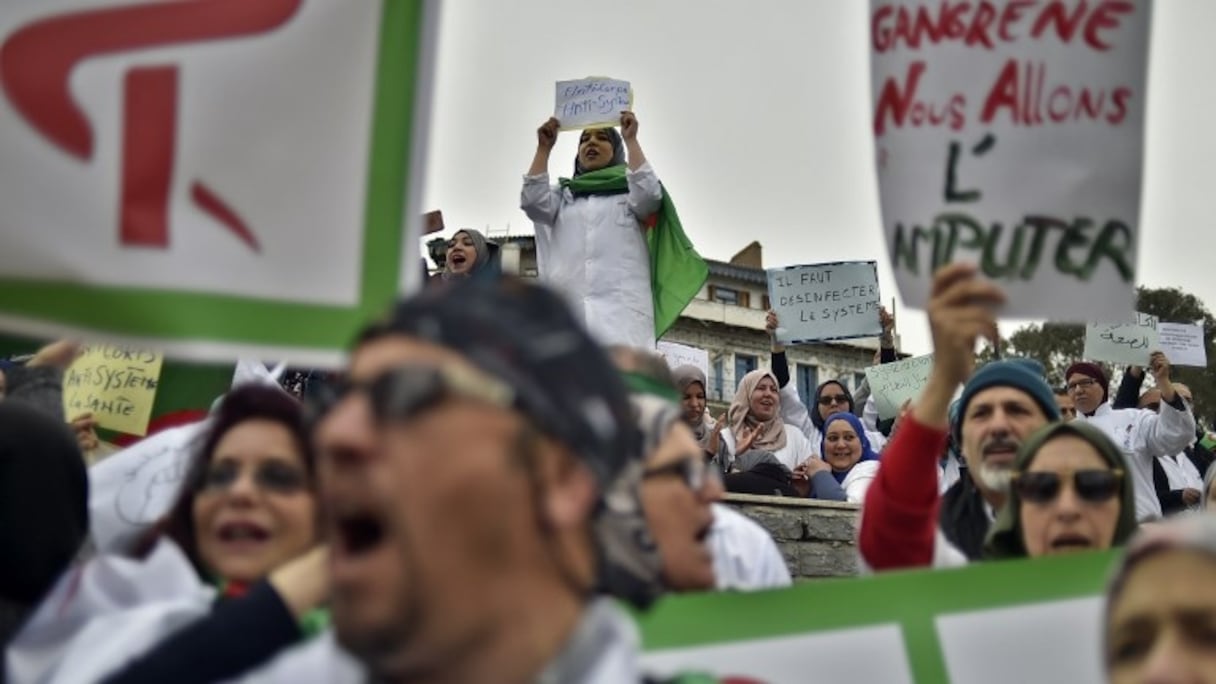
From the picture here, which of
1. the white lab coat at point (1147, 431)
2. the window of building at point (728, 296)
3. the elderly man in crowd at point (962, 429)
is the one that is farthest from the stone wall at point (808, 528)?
the window of building at point (728, 296)

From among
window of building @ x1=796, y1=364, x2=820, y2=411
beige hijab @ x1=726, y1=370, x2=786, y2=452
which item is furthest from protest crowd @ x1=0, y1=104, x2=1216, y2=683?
window of building @ x1=796, y1=364, x2=820, y2=411

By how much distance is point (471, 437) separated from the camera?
1.65 m

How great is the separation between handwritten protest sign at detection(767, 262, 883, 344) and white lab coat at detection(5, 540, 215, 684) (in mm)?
8617

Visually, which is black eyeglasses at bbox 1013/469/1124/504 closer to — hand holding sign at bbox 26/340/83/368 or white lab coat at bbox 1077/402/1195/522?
hand holding sign at bbox 26/340/83/368

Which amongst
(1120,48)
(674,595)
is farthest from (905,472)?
(1120,48)

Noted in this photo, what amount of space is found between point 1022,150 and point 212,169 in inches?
60.0

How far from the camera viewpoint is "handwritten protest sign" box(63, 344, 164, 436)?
551 centimetres

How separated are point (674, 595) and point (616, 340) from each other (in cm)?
584

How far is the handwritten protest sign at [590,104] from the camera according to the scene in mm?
→ 8430

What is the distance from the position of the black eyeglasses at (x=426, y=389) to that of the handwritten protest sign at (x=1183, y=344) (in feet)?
37.6

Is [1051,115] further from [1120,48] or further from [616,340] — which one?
[616,340]

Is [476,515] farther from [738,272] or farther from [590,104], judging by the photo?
[738,272]

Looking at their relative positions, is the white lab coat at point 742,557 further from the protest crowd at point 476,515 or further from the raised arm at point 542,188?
the raised arm at point 542,188

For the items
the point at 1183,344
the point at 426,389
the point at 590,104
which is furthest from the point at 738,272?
the point at 426,389
